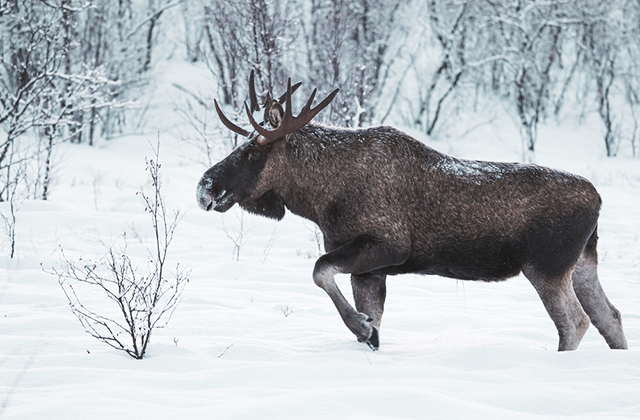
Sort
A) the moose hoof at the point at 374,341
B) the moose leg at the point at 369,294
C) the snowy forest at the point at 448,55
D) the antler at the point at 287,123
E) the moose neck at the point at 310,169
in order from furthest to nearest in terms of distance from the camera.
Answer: the snowy forest at the point at 448,55 < the moose leg at the point at 369,294 < the moose neck at the point at 310,169 < the antler at the point at 287,123 < the moose hoof at the point at 374,341

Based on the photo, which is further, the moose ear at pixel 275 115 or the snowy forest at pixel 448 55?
the snowy forest at pixel 448 55

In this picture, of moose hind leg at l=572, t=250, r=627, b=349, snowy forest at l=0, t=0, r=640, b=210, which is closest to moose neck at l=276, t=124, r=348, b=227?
moose hind leg at l=572, t=250, r=627, b=349

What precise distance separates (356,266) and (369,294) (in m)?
0.56

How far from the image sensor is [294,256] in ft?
30.1

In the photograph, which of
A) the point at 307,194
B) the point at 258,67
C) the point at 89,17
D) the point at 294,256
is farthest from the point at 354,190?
the point at 89,17

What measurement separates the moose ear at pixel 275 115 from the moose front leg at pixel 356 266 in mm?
970

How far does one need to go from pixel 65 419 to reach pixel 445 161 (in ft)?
9.34

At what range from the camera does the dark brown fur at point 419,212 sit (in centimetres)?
438

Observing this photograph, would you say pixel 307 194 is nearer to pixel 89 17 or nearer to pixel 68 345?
pixel 68 345

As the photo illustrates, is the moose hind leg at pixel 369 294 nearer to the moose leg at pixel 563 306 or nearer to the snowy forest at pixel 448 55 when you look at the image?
the moose leg at pixel 563 306

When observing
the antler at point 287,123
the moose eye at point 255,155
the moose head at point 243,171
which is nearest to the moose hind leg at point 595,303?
the antler at point 287,123

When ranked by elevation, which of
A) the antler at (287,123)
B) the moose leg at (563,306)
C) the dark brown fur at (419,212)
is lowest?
the moose leg at (563,306)

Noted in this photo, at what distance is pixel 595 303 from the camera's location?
4.78 meters

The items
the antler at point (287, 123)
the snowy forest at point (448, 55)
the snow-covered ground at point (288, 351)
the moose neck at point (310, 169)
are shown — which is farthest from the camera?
the snowy forest at point (448, 55)
